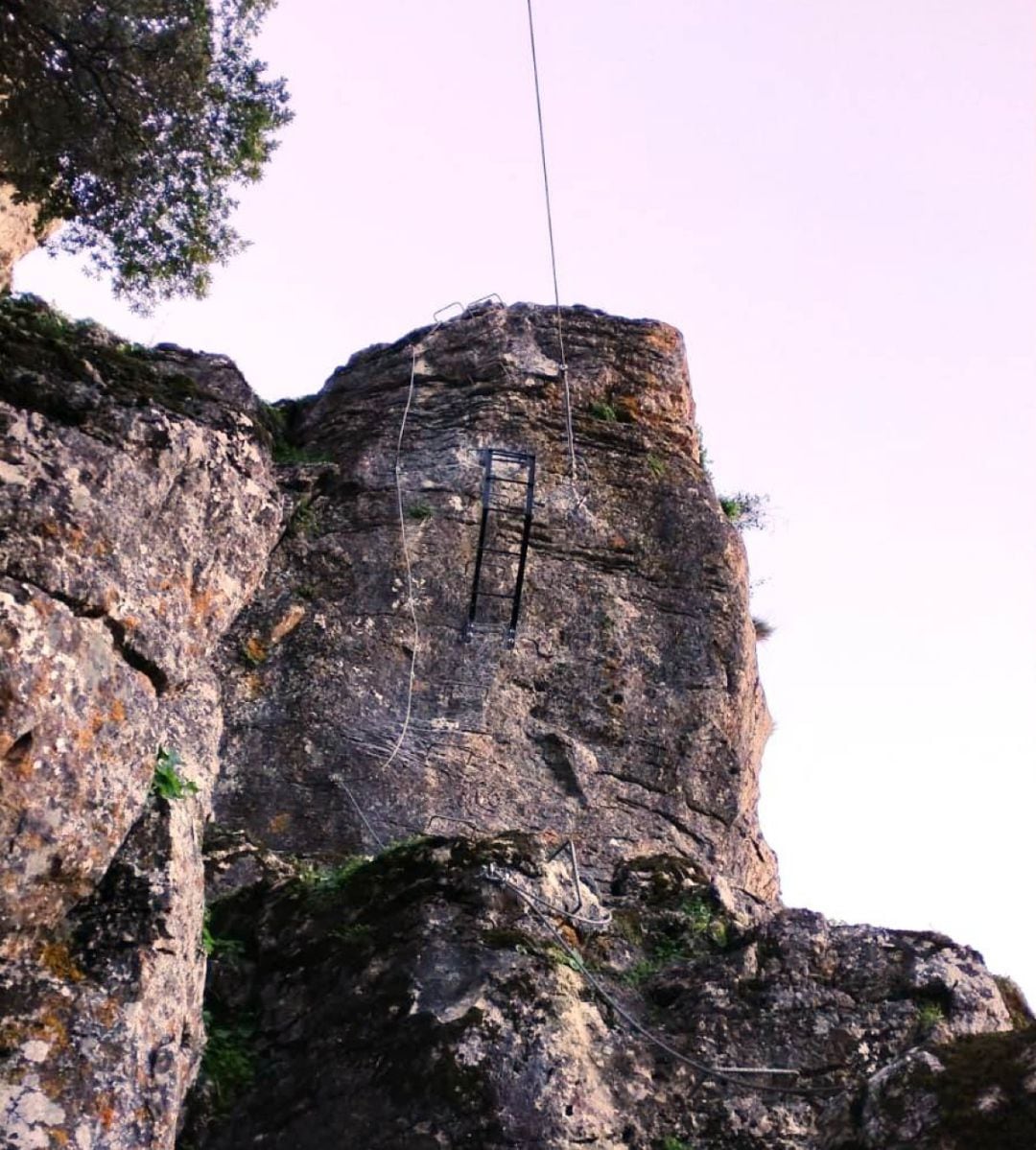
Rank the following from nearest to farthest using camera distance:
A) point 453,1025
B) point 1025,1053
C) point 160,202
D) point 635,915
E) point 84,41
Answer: point 1025,1053 → point 453,1025 → point 635,915 → point 84,41 → point 160,202

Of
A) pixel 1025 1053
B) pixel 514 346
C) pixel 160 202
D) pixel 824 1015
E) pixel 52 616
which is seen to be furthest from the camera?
pixel 514 346

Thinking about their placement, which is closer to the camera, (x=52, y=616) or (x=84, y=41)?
(x=52, y=616)

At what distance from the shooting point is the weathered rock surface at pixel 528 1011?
9.43 m

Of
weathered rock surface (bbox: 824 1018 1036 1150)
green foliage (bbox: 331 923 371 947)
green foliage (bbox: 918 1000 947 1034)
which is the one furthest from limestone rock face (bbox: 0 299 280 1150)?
green foliage (bbox: 918 1000 947 1034)

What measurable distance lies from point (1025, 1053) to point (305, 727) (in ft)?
28.4

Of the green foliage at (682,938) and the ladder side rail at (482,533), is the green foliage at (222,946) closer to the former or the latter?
the green foliage at (682,938)

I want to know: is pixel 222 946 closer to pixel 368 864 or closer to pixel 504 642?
pixel 368 864

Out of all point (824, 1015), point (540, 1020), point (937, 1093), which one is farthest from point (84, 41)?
point (937, 1093)

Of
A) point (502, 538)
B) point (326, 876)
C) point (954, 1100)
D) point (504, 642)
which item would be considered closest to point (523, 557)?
point (502, 538)

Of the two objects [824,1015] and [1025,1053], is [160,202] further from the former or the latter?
[1025,1053]

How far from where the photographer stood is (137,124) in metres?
14.4

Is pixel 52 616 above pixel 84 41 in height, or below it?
below

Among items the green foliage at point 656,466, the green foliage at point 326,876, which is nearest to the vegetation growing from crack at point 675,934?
the green foliage at point 326,876

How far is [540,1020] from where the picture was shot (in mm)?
9875
